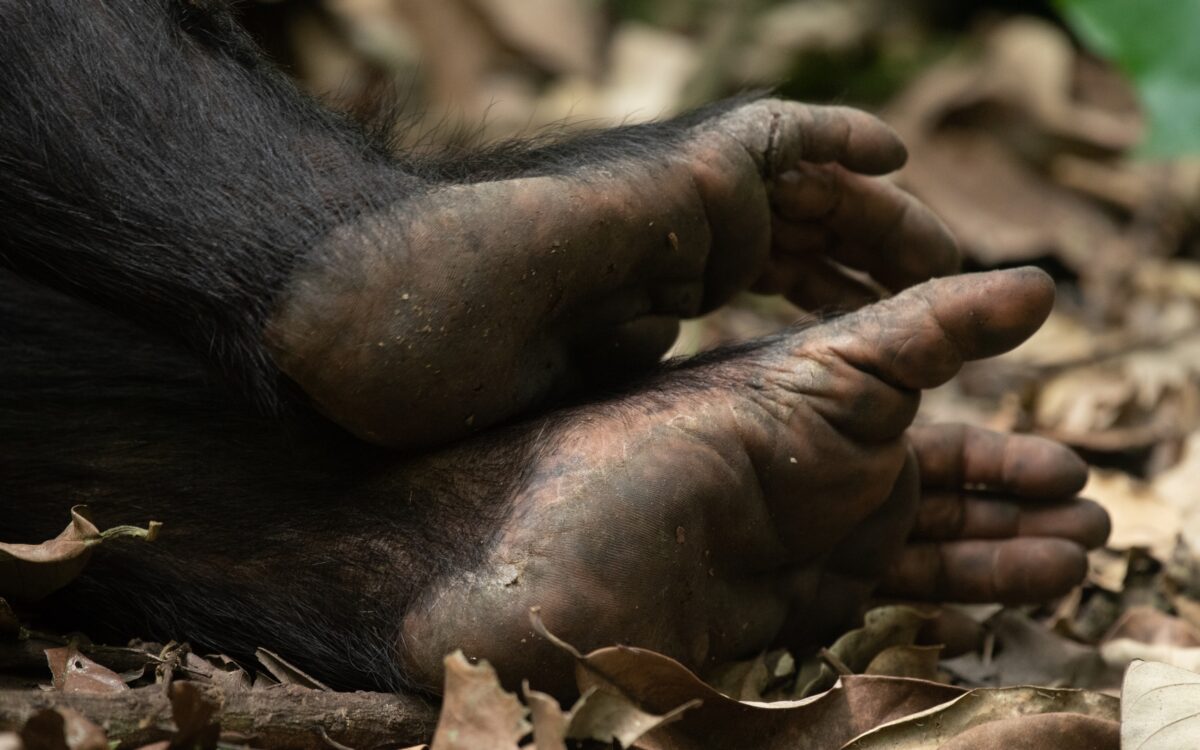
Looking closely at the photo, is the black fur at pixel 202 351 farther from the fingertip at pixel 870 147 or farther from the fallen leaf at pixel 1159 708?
the fallen leaf at pixel 1159 708

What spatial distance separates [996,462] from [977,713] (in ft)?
1.51

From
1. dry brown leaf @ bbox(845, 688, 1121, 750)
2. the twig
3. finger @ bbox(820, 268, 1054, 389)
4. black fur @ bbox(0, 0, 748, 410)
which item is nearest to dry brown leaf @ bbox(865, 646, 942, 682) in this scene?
dry brown leaf @ bbox(845, 688, 1121, 750)

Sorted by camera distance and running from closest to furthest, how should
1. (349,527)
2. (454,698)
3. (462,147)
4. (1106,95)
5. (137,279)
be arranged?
1. (454,698)
2. (137,279)
3. (349,527)
4. (462,147)
5. (1106,95)

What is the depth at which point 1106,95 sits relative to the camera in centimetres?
445

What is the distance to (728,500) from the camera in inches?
61.0

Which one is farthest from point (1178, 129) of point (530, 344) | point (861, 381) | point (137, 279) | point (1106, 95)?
point (137, 279)

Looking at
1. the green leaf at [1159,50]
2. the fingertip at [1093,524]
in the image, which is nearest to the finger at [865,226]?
the fingertip at [1093,524]

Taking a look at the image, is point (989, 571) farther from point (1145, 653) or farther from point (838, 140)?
point (838, 140)

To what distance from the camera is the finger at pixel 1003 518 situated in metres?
1.89

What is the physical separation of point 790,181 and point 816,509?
424mm

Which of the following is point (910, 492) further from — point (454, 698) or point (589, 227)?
point (454, 698)

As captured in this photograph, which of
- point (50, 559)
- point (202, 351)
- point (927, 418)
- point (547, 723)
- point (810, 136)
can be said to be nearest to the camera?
point (547, 723)

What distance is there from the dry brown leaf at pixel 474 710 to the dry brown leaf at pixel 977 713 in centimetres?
37

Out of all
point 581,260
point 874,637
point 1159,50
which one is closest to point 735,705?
point 874,637
